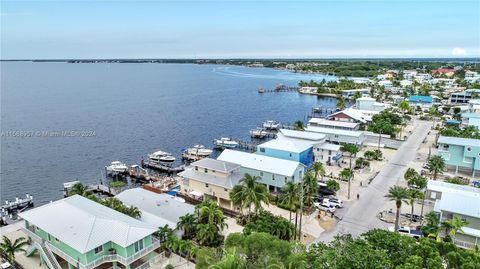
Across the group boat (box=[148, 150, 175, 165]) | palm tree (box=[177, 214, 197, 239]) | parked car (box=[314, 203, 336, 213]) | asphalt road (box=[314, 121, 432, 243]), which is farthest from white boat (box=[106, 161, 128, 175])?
asphalt road (box=[314, 121, 432, 243])

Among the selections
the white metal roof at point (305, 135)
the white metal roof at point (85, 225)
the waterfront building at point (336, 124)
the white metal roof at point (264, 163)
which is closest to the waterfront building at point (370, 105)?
the waterfront building at point (336, 124)

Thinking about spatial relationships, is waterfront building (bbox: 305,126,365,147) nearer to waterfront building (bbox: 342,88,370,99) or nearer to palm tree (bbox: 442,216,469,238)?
palm tree (bbox: 442,216,469,238)

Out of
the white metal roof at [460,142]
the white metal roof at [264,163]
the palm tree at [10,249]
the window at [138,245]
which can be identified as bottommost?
the palm tree at [10,249]

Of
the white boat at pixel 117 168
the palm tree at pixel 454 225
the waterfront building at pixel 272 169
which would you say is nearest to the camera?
the palm tree at pixel 454 225

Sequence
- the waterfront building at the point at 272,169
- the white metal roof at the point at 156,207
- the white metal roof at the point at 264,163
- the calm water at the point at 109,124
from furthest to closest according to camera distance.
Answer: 1. the calm water at the point at 109,124
2. the white metal roof at the point at 264,163
3. the waterfront building at the point at 272,169
4. the white metal roof at the point at 156,207

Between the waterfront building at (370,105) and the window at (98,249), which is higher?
the waterfront building at (370,105)

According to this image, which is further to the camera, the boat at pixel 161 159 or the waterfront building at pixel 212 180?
the boat at pixel 161 159

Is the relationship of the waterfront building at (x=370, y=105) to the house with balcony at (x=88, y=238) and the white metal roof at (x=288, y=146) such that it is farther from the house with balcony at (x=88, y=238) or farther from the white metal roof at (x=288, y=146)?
the house with balcony at (x=88, y=238)

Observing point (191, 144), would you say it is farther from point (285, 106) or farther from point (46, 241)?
point (285, 106)
